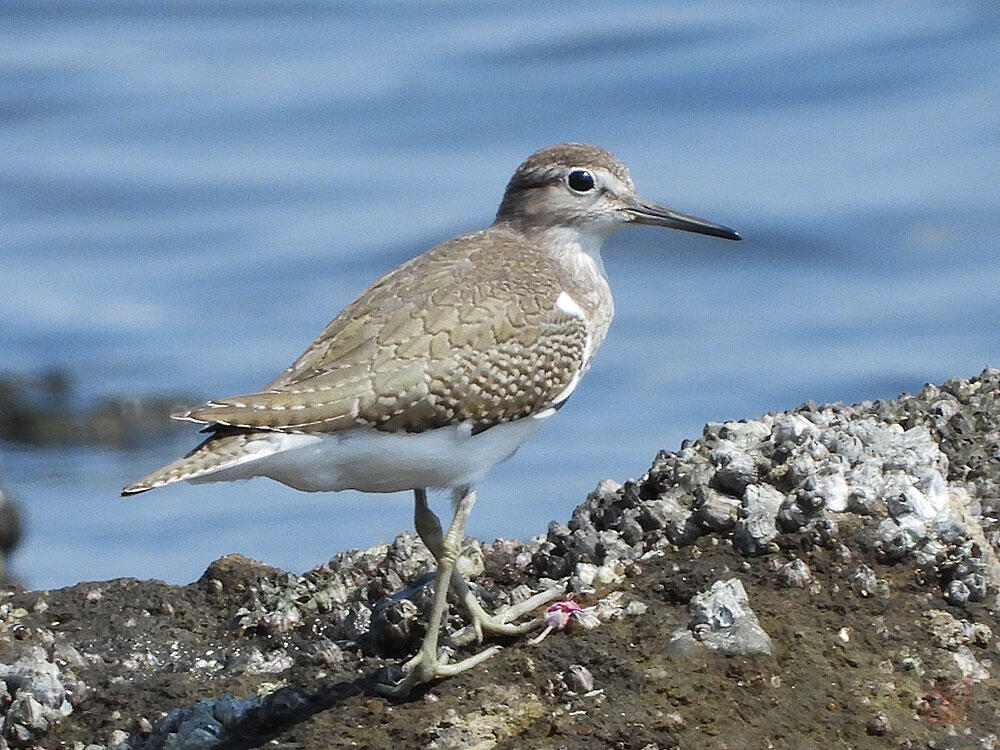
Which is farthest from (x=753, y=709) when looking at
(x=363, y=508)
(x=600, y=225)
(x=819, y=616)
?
(x=363, y=508)

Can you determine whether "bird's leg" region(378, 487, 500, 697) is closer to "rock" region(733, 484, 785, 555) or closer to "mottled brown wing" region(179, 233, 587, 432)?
"mottled brown wing" region(179, 233, 587, 432)

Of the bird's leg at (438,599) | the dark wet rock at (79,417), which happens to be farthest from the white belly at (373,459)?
the dark wet rock at (79,417)

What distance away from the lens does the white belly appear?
565 cm

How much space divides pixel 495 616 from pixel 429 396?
79 cm

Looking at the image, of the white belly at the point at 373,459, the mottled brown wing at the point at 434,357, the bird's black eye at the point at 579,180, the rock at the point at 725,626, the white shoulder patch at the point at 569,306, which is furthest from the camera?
the bird's black eye at the point at 579,180

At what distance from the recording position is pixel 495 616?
588 centimetres

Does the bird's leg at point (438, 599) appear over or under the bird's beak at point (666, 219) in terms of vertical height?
under

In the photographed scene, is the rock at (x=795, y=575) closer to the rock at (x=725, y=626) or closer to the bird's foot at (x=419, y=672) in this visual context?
the rock at (x=725, y=626)

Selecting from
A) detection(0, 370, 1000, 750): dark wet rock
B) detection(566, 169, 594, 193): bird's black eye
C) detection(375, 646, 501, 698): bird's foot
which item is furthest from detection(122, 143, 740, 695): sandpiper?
detection(566, 169, 594, 193): bird's black eye

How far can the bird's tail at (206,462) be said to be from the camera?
17.6 ft

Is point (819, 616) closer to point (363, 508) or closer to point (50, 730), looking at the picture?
point (50, 730)

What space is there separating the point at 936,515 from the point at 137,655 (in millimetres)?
2808

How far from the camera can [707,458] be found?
6293mm

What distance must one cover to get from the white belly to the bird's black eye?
1.45 meters
